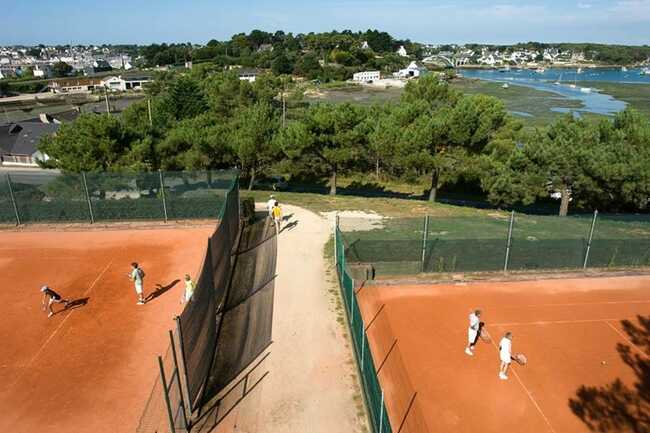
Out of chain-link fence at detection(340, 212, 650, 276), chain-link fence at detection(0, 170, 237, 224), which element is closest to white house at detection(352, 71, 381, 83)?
chain-link fence at detection(0, 170, 237, 224)

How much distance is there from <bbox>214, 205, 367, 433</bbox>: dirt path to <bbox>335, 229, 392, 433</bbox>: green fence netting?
1.14 ft

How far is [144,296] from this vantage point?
591 inches

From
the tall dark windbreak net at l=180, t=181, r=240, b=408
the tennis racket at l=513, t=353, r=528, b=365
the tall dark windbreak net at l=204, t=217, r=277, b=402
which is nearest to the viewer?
the tall dark windbreak net at l=180, t=181, r=240, b=408

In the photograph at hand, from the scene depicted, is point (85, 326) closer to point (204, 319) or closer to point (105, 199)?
→ point (204, 319)

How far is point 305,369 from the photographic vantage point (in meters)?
11.7

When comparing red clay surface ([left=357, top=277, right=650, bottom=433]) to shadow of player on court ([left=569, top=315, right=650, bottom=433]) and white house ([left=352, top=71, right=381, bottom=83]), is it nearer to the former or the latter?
shadow of player on court ([left=569, top=315, right=650, bottom=433])

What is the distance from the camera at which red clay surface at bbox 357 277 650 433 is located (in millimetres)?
10164

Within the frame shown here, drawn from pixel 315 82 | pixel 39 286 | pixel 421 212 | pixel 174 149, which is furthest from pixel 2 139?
pixel 315 82

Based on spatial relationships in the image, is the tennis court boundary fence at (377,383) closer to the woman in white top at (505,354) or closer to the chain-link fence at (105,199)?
the woman in white top at (505,354)

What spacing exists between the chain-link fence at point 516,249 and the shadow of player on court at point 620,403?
16.7ft

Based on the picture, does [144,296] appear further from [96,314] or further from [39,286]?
[39,286]

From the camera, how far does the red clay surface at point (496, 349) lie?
33.3 feet

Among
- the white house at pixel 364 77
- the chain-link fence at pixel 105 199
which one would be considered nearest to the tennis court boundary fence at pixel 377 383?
the chain-link fence at pixel 105 199

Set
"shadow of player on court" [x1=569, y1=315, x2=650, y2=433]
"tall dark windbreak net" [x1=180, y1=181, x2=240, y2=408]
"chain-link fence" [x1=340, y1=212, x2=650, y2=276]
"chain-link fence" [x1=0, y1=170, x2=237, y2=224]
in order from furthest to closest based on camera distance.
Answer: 1. "chain-link fence" [x1=0, y1=170, x2=237, y2=224]
2. "chain-link fence" [x1=340, y1=212, x2=650, y2=276]
3. "shadow of player on court" [x1=569, y1=315, x2=650, y2=433]
4. "tall dark windbreak net" [x1=180, y1=181, x2=240, y2=408]
